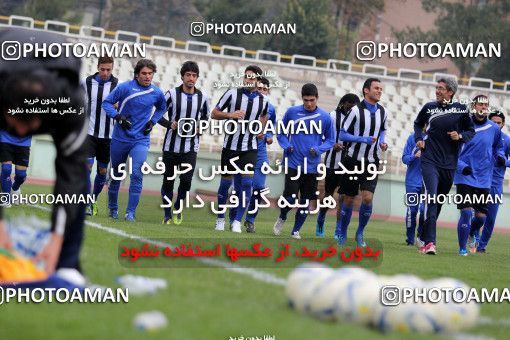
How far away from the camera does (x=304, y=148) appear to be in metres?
16.7

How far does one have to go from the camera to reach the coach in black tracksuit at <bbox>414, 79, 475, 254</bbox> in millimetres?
14867

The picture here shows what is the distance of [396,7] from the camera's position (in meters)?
56.0

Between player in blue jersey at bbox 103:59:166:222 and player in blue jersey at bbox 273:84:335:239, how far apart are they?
206 centimetres

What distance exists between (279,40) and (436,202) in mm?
38273

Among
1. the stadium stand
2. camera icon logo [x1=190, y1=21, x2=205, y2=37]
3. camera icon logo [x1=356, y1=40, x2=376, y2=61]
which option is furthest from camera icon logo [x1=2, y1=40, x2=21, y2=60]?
the stadium stand

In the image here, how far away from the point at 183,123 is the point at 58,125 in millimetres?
9495

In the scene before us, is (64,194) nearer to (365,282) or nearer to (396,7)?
(365,282)

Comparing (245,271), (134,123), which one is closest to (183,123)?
(134,123)

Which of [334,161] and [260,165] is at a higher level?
[334,161]

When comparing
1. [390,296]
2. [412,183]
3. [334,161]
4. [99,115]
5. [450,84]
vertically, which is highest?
[450,84]

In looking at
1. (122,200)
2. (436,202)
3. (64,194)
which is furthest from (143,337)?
(122,200)

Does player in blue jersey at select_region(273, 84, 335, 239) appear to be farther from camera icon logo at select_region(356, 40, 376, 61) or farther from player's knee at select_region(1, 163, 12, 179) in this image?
player's knee at select_region(1, 163, 12, 179)

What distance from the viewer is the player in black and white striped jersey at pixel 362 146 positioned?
616 inches

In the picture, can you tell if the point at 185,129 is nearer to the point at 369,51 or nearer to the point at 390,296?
the point at 369,51
